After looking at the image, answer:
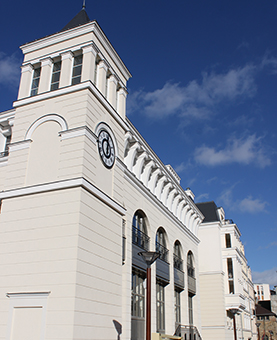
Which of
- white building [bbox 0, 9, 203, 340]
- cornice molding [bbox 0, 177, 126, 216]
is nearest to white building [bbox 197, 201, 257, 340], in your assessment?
white building [bbox 0, 9, 203, 340]

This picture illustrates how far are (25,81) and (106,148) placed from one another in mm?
6130

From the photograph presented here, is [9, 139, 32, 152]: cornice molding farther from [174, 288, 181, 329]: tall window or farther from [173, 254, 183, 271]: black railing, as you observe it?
[174, 288, 181, 329]: tall window

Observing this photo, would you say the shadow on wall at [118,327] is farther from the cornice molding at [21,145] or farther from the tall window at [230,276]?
the tall window at [230,276]

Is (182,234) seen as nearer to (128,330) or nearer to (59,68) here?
(128,330)

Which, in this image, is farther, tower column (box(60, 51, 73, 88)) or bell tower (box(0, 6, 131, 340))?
tower column (box(60, 51, 73, 88))

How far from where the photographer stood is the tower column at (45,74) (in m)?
19.9

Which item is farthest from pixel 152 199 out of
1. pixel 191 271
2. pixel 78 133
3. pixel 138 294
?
pixel 191 271

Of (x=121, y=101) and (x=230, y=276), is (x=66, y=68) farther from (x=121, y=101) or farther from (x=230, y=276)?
(x=230, y=276)

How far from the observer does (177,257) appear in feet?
101

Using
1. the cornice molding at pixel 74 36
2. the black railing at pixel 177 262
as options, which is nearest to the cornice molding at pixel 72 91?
the cornice molding at pixel 74 36

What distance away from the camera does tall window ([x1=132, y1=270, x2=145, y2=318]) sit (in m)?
21.2

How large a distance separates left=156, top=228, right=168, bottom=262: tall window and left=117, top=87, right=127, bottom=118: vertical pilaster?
32.8 ft

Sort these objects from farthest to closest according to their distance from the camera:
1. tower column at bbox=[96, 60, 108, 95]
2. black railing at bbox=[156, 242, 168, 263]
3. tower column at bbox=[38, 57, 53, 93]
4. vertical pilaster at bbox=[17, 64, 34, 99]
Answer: black railing at bbox=[156, 242, 168, 263], vertical pilaster at bbox=[17, 64, 34, 99], tower column at bbox=[96, 60, 108, 95], tower column at bbox=[38, 57, 53, 93]

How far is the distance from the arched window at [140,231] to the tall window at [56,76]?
9.43 meters
